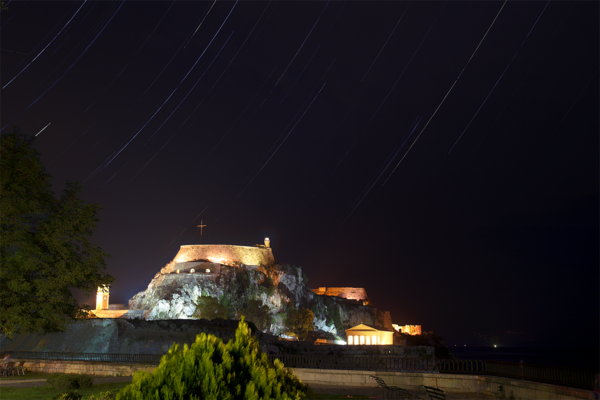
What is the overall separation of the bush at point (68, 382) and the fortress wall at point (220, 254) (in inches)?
2662

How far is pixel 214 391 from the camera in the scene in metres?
4.45

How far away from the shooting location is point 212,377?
177 inches

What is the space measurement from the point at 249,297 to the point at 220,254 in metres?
12.3

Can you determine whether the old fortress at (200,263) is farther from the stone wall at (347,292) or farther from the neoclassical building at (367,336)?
the neoclassical building at (367,336)

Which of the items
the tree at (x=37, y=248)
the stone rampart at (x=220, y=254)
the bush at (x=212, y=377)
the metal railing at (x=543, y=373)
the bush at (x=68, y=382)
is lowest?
the bush at (x=68, y=382)

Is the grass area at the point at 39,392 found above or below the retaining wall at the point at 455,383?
below

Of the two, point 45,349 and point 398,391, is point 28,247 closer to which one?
point 398,391

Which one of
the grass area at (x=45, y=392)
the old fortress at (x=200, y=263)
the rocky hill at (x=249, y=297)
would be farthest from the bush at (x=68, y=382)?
the old fortress at (x=200, y=263)

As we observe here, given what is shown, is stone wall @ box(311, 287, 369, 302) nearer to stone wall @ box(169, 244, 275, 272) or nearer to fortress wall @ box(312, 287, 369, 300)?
fortress wall @ box(312, 287, 369, 300)

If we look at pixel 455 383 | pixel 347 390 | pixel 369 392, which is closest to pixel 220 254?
pixel 347 390

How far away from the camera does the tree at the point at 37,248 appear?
53.8 ft

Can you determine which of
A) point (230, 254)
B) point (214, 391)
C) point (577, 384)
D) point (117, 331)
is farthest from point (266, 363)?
point (230, 254)

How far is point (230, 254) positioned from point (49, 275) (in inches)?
2592

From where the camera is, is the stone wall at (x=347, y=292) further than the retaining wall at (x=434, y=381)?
Yes
